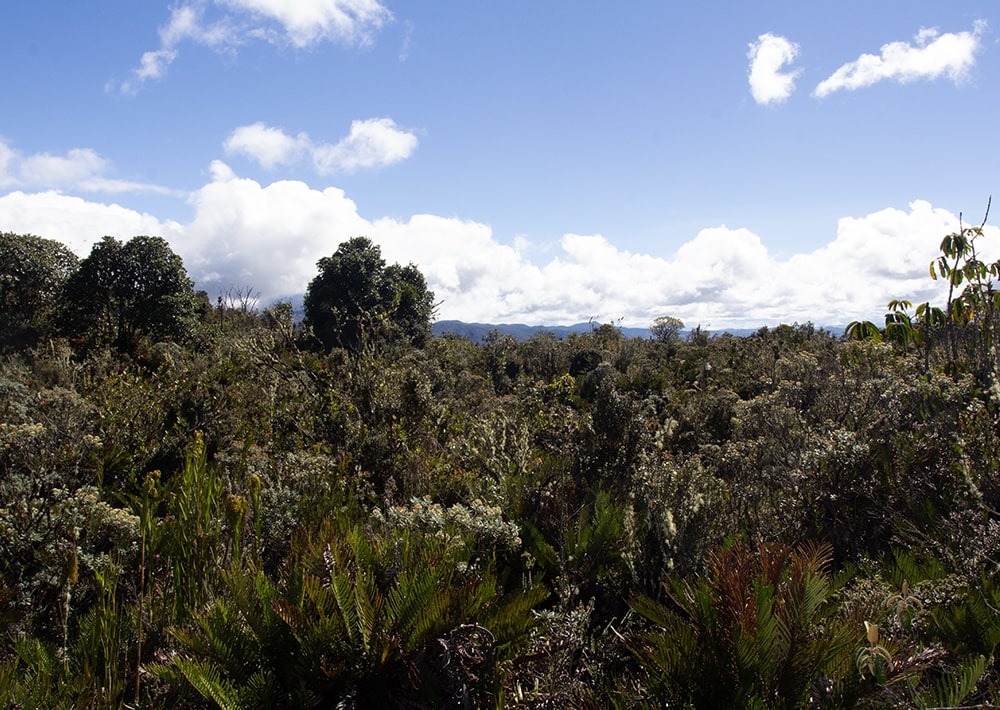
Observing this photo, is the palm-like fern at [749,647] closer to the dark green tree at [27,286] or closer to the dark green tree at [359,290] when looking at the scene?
the dark green tree at [359,290]

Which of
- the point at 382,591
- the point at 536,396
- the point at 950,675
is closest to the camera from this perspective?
the point at 950,675

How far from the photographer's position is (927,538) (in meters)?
3.44

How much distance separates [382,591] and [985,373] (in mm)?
5928

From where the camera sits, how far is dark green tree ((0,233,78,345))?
17.2 metres

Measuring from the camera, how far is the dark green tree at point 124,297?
54.6 ft

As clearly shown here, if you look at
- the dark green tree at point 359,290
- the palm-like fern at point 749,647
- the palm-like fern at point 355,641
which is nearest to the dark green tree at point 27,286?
the dark green tree at point 359,290

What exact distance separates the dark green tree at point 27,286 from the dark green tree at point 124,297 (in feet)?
4.86

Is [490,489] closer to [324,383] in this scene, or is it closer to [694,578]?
[694,578]

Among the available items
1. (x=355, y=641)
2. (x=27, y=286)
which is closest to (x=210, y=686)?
(x=355, y=641)

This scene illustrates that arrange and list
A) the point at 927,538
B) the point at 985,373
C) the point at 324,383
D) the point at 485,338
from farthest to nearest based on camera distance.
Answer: the point at 485,338
the point at 324,383
the point at 985,373
the point at 927,538

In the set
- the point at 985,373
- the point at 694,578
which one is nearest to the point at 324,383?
the point at 694,578

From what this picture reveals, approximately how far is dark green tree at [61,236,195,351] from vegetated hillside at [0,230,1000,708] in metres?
7.42

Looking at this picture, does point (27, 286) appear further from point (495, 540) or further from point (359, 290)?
point (495, 540)

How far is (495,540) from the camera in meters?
3.45
